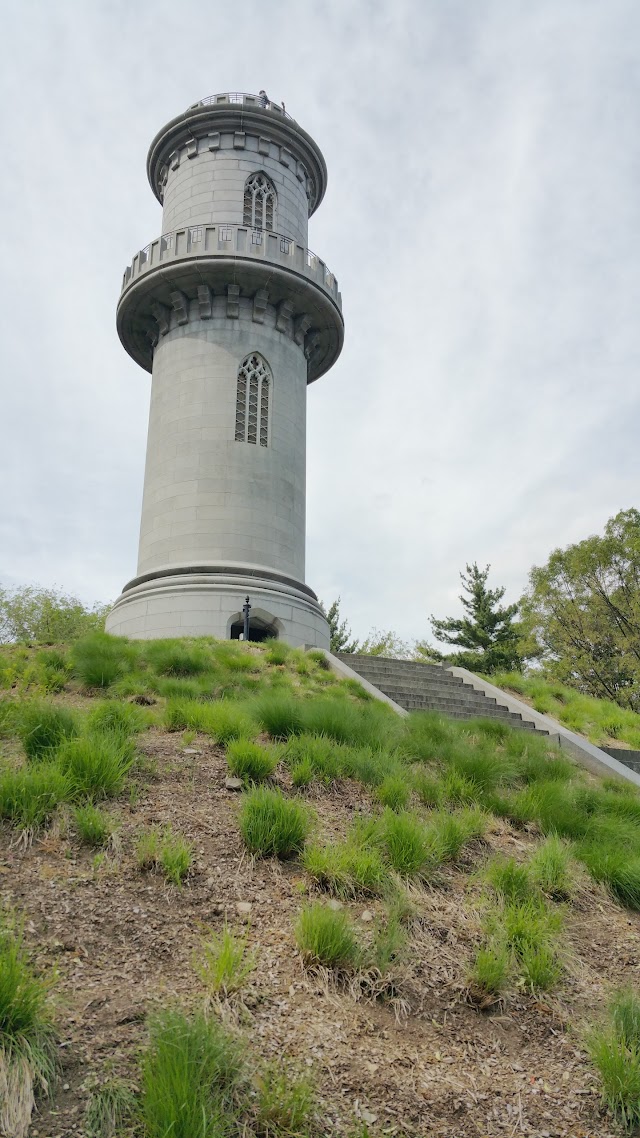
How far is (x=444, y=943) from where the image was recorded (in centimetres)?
520

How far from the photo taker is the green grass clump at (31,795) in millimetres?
5500

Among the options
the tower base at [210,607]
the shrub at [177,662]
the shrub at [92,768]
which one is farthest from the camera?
the tower base at [210,607]

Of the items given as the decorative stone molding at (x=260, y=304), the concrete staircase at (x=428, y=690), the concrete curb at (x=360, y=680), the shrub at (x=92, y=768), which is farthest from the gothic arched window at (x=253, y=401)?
the shrub at (x=92, y=768)

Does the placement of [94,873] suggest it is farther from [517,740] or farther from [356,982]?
[517,740]

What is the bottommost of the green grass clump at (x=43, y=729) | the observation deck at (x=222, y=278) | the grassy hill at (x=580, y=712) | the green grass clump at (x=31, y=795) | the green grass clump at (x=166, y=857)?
the green grass clump at (x=166, y=857)

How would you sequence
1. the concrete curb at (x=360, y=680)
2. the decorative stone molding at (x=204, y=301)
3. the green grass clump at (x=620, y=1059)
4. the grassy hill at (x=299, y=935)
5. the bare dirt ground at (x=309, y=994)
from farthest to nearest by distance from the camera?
the decorative stone molding at (x=204, y=301), the concrete curb at (x=360, y=680), the green grass clump at (x=620, y=1059), the bare dirt ground at (x=309, y=994), the grassy hill at (x=299, y=935)

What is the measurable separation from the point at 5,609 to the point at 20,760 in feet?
131

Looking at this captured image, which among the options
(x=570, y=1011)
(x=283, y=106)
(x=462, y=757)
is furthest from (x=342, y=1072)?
(x=283, y=106)

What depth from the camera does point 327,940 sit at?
468 cm

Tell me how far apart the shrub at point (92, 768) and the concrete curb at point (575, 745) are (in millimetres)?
7272

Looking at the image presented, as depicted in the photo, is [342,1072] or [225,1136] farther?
[342,1072]

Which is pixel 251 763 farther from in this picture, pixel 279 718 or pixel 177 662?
pixel 177 662

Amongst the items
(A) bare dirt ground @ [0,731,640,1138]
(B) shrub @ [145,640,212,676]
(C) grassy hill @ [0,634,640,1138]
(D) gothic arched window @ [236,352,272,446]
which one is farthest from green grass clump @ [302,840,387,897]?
(D) gothic arched window @ [236,352,272,446]

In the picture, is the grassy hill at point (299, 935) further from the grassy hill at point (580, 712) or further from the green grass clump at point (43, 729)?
the grassy hill at point (580, 712)
